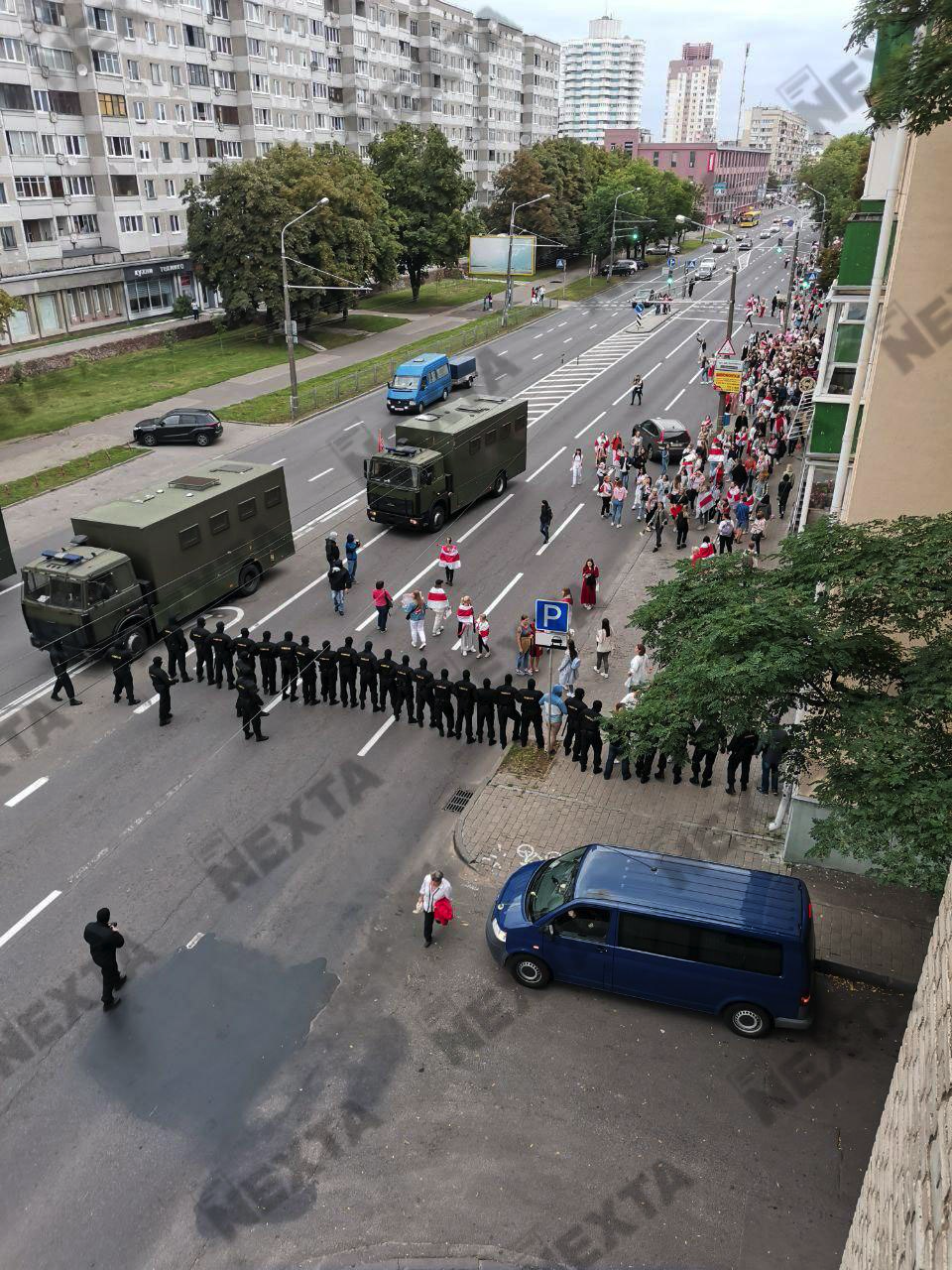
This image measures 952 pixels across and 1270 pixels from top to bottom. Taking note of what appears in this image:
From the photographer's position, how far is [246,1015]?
34.8 ft

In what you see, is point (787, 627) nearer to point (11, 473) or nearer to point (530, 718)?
point (530, 718)

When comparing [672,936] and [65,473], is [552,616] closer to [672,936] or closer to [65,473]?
[672,936]

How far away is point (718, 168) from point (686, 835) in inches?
6040

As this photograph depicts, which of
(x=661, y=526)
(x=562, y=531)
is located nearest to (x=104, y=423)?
(x=562, y=531)

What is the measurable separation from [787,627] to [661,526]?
17.3 meters

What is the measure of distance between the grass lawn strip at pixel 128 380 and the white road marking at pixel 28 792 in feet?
85.2

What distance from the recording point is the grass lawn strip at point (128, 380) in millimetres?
39375

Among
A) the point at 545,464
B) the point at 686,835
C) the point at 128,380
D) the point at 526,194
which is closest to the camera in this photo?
the point at 686,835

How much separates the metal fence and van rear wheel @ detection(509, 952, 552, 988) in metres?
31.5

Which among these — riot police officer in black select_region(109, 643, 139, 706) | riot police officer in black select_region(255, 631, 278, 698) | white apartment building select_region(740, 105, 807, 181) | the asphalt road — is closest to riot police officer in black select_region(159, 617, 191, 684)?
the asphalt road

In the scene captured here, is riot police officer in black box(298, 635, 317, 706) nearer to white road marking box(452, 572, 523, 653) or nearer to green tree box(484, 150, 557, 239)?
white road marking box(452, 572, 523, 653)

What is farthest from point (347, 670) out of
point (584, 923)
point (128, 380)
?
point (128, 380)

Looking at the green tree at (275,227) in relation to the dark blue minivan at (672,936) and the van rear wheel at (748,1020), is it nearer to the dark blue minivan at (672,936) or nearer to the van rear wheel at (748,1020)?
the dark blue minivan at (672,936)

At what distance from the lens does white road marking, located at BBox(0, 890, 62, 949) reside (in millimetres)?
11727
